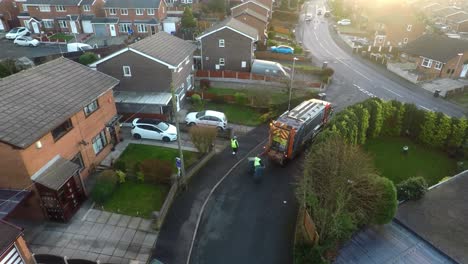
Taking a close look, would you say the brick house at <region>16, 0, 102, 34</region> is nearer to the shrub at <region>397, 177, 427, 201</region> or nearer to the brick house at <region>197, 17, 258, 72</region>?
the brick house at <region>197, 17, 258, 72</region>

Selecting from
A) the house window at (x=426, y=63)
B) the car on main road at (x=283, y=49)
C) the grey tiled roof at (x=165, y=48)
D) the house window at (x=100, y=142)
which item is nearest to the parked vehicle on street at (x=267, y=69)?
the grey tiled roof at (x=165, y=48)

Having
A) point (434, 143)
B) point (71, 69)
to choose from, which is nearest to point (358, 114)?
point (434, 143)

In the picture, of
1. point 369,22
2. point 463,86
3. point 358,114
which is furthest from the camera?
point 369,22

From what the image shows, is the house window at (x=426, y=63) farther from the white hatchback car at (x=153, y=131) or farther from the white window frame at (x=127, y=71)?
the white window frame at (x=127, y=71)

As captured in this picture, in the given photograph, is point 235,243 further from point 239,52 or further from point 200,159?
point 239,52

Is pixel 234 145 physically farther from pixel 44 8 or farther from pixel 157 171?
pixel 44 8

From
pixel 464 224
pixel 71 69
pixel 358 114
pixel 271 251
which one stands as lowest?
pixel 271 251
